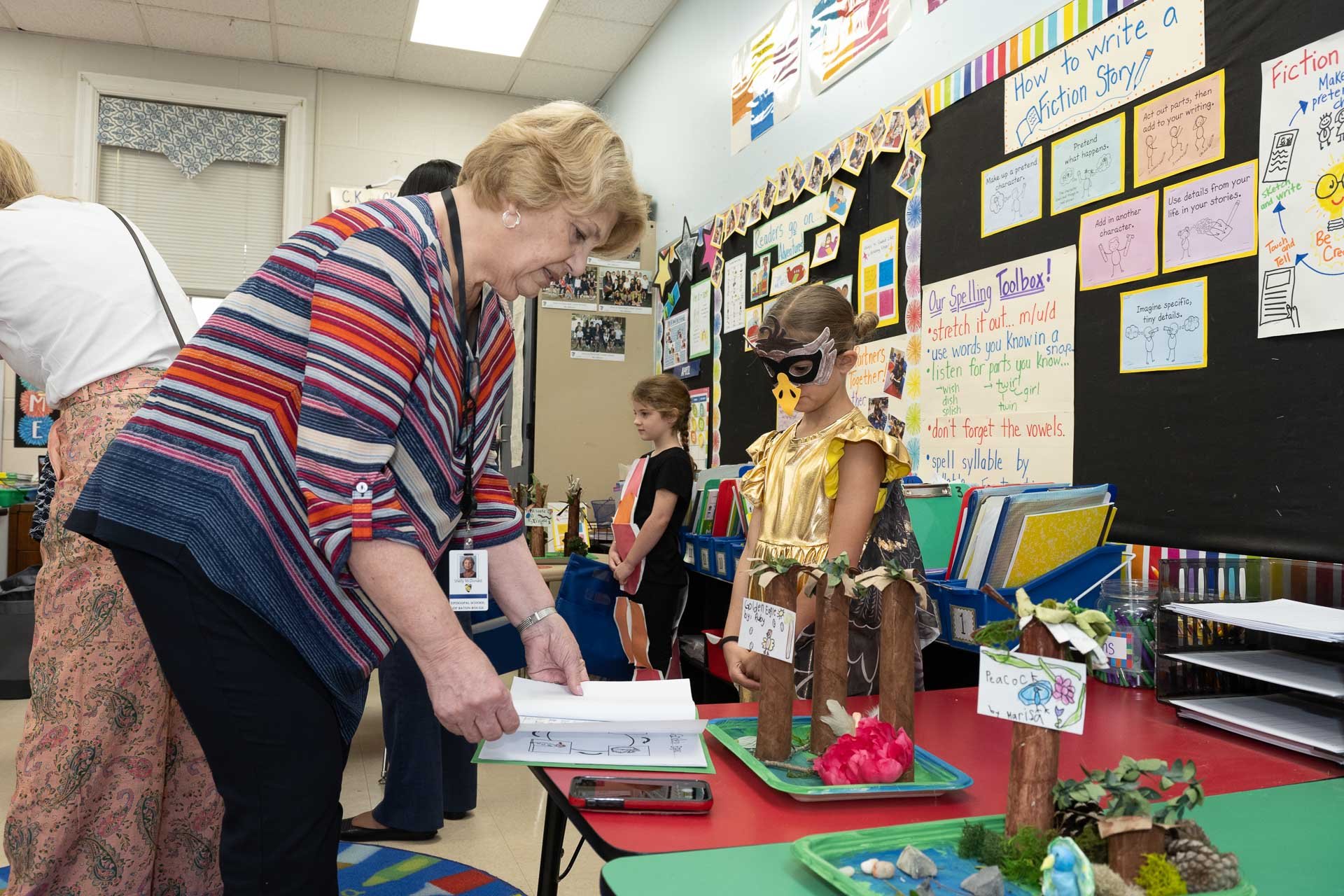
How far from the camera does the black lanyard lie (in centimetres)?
111

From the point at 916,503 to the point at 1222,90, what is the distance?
1010 mm

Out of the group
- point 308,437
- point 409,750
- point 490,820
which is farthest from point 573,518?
point 308,437

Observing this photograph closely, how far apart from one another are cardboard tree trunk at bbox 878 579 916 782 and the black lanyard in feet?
1.76

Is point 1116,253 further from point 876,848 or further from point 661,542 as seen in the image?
point 661,542

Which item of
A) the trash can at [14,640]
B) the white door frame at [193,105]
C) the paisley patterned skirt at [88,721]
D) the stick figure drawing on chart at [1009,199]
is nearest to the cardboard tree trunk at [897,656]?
the paisley patterned skirt at [88,721]

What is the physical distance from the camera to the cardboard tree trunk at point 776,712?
1062 mm

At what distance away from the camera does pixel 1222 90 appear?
168 centimetres

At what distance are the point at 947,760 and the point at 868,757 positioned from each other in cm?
18

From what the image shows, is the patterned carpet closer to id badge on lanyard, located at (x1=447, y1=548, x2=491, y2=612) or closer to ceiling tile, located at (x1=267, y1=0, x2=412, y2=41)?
id badge on lanyard, located at (x1=447, y1=548, x2=491, y2=612)

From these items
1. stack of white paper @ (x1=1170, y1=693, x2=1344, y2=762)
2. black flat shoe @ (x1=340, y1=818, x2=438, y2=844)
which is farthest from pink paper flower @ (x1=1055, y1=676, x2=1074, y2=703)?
black flat shoe @ (x1=340, y1=818, x2=438, y2=844)

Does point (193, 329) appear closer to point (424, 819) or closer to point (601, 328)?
point (424, 819)

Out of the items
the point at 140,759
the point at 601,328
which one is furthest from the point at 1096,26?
the point at 601,328

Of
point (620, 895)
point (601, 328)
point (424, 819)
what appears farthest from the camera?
point (601, 328)

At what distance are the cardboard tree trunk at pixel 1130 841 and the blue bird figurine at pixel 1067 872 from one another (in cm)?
4
